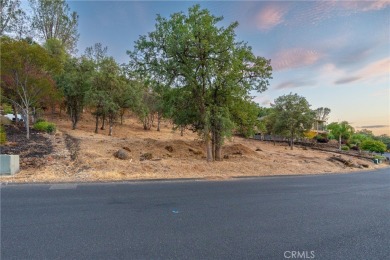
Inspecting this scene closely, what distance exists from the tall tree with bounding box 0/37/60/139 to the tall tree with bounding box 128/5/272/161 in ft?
28.7

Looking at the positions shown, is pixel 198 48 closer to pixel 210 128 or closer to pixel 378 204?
pixel 210 128

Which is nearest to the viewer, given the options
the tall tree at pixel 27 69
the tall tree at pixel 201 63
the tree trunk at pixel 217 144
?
the tall tree at pixel 201 63

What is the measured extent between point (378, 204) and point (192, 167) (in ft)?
30.6

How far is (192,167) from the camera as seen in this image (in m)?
15.5

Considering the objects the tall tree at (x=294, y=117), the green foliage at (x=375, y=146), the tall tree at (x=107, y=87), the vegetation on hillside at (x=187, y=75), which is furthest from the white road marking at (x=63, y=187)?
the green foliage at (x=375, y=146)

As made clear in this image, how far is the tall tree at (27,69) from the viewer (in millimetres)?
19875

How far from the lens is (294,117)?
42562 mm

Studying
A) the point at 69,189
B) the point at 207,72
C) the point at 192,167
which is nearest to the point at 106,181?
the point at 69,189

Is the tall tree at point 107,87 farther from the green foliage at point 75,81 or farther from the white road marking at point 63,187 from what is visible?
the white road marking at point 63,187

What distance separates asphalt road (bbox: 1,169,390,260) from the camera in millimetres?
4219

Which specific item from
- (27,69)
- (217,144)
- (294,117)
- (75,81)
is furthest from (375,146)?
(27,69)

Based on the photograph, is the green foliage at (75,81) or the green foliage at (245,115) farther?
the green foliage at (75,81)

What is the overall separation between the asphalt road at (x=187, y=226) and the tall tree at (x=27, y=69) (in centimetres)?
1500

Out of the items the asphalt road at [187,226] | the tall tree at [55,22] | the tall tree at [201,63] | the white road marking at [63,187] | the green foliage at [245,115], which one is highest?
the tall tree at [55,22]
